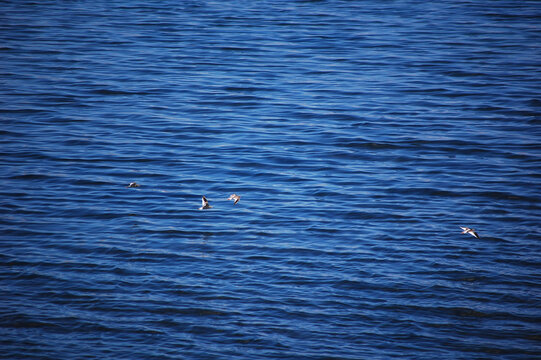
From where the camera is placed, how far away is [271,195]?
13.3 metres

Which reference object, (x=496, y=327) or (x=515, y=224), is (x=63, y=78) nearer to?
(x=515, y=224)

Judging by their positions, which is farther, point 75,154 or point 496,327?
point 75,154

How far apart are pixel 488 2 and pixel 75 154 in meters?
22.5

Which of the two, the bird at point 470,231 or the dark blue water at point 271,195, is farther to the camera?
the bird at point 470,231

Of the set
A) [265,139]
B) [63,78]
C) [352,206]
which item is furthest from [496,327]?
[63,78]

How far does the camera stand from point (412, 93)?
19.5 meters

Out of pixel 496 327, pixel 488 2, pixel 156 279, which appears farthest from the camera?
pixel 488 2

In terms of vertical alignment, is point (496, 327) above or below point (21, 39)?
below

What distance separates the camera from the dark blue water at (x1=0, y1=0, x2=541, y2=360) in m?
8.77

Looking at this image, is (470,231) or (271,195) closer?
(470,231)

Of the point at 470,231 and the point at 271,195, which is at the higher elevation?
the point at 470,231

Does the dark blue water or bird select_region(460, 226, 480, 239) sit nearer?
the dark blue water

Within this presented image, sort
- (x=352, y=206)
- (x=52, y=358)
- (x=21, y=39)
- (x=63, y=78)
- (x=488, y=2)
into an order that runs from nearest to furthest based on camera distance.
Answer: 1. (x=52, y=358)
2. (x=352, y=206)
3. (x=63, y=78)
4. (x=21, y=39)
5. (x=488, y=2)

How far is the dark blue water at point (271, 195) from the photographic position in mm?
8773
